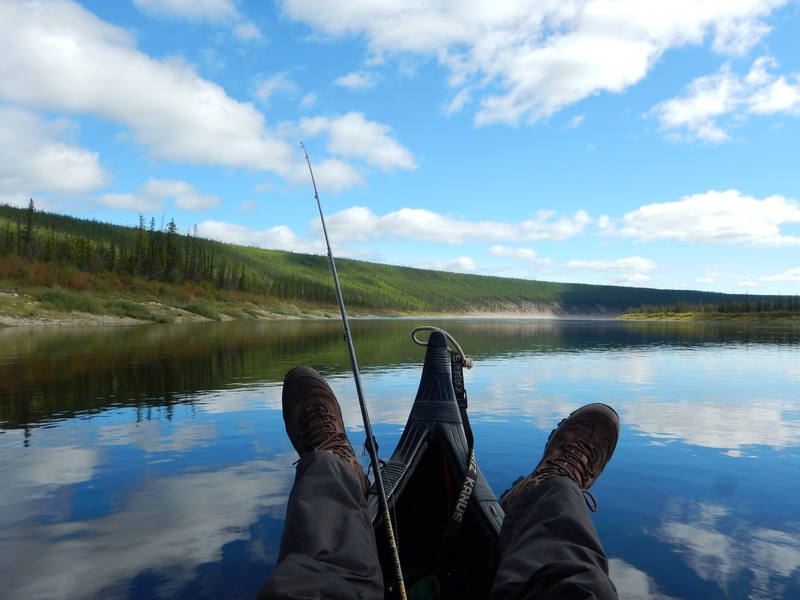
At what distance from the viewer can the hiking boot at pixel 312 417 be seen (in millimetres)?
A: 4656

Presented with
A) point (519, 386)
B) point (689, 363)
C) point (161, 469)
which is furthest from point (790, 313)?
point (161, 469)

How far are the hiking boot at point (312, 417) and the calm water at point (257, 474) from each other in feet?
3.64

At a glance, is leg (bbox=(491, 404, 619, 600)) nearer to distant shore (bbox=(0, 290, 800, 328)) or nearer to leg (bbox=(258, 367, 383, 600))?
leg (bbox=(258, 367, 383, 600))

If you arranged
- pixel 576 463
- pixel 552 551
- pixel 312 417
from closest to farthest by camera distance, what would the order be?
pixel 552 551
pixel 576 463
pixel 312 417

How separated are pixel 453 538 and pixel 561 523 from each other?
55.9 inches

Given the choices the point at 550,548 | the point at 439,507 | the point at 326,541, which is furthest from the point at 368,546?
the point at 439,507

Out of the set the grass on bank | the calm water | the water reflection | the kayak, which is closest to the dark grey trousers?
the kayak

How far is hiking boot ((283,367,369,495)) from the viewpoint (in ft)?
15.3

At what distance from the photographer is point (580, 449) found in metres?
4.46

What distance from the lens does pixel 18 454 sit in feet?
26.1

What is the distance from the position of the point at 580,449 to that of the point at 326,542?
102 inches

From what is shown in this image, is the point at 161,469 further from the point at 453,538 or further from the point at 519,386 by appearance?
the point at 519,386

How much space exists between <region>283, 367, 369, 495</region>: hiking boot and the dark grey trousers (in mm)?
1205

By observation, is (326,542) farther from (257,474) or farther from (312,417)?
(257,474)
